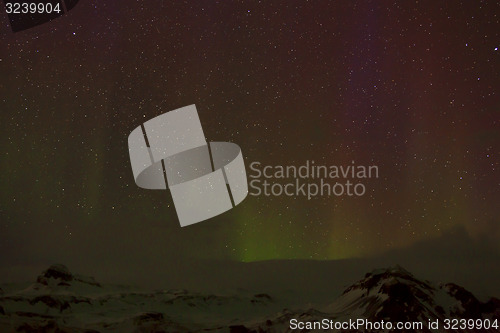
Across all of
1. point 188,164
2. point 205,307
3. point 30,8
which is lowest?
point 205,307

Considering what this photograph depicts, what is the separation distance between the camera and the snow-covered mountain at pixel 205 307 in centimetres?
401

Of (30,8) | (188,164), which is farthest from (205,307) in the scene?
(30,8)

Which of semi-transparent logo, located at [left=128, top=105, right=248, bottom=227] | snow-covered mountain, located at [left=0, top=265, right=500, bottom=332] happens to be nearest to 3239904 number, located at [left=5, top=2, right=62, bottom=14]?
semi-transparent logo, located at [left=128, top=105, right=248, bottom=227]

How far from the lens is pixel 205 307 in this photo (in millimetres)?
4086

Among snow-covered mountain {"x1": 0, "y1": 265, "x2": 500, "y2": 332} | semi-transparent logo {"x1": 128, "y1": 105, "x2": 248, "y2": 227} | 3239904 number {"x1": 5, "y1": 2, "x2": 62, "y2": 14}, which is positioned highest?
3239904 number {"x1": 5, "y1": 2, "x2": 62, "y2": 14}

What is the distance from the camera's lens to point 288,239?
13.5 feet

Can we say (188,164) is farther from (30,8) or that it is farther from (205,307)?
(30,8)

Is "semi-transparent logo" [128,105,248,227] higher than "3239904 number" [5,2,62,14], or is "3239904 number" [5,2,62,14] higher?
"3239904 number" [5,2,62,14]

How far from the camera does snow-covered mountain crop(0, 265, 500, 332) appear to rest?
4012 millimetres

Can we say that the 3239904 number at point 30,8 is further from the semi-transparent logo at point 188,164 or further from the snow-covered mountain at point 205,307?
the snow-covered mountain at point 205,307

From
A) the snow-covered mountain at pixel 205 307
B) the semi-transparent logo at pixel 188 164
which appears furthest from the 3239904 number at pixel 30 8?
the snow-covered mountain at pixel 205 307

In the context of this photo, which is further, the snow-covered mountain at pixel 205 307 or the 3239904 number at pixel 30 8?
the 3239904 number at pixel 30 8

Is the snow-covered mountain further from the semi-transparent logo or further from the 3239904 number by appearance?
the 3239904 number

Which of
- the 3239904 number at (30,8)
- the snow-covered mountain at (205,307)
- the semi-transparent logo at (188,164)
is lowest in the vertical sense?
the snow-covered mountain at (205,307)
